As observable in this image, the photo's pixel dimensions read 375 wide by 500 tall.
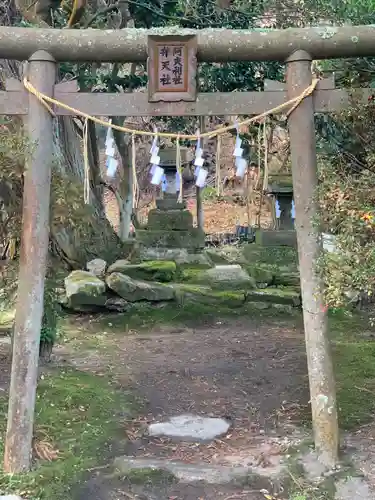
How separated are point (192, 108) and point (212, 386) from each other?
284cm

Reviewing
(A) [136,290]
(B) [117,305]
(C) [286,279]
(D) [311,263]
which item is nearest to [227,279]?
(C) [286,279]

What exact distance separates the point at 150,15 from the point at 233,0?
1.30m

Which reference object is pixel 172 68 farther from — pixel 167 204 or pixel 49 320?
pixel 167 204

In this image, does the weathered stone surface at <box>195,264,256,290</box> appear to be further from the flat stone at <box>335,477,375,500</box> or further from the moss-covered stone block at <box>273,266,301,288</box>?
the flat stone at <box>335,477,375,500</box>

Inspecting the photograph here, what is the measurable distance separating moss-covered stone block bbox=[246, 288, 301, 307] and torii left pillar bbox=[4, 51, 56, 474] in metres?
5.34

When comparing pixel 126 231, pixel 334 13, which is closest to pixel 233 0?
pixel 334 13

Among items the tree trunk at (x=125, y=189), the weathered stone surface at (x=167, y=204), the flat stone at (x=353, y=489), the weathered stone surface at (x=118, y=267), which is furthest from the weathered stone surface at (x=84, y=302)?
the flat stone at (x=353, y=489)

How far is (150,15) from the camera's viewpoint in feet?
23.0

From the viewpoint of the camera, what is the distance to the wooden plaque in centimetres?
369

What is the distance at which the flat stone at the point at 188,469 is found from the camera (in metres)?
3.46

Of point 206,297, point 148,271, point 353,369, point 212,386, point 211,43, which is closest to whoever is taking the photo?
point 211,43

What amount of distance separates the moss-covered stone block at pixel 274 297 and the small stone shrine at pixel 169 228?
183 cm

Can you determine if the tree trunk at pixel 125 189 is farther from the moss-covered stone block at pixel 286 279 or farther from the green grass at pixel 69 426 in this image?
the green grass at pixel 69 426

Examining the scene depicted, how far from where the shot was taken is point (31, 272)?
3570 mm
